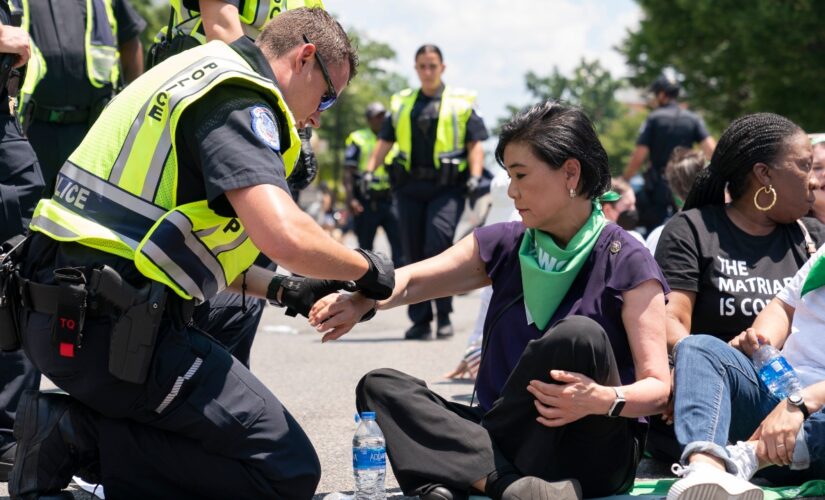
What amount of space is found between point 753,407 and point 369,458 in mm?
1300

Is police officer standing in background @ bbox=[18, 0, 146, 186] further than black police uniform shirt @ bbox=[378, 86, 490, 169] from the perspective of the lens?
No

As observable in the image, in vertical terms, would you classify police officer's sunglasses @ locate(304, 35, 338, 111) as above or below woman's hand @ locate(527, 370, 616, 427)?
above

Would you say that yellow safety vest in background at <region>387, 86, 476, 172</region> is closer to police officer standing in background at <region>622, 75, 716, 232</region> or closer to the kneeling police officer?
police officer standing in background at <region>622, 75, 716, 232</region>

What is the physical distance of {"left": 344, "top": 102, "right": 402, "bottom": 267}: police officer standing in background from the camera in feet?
38.0

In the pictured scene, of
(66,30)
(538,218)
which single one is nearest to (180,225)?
(538,218)

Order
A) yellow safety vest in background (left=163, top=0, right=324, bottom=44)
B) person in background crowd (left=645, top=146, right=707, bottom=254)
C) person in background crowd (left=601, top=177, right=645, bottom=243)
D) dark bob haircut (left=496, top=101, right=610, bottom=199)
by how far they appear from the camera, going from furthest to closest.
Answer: person in background crowd (left=601, top=177, right=645, bottom=243) < person in background crowd (left=645, top=146, right=707, bottom=254) < yellow safety vest in background (left=163, top=0, right=324, bottom=44) < dark bob haircut (left=496, top=101, right=610, bottom=199)

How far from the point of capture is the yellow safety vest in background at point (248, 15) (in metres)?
5.05

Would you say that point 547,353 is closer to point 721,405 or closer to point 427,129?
point 721,405

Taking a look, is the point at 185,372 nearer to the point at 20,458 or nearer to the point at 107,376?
the point at 107,376

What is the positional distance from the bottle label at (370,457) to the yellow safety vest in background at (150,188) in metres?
0.75

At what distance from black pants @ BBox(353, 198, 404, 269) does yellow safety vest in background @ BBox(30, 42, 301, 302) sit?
8.38m

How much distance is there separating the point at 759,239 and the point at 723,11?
19.3 meters

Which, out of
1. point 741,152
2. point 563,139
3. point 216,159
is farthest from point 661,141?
point 216,159

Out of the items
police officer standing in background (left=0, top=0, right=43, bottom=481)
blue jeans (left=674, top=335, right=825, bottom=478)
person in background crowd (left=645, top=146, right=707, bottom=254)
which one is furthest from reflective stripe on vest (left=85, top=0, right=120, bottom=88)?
blue jeans (left=674, top=335, right=825, bottom=478)
